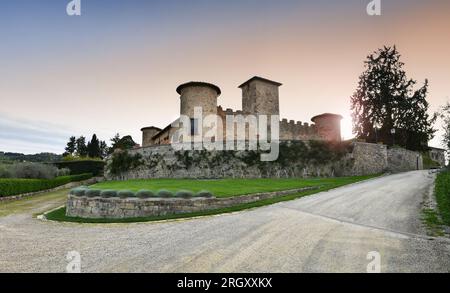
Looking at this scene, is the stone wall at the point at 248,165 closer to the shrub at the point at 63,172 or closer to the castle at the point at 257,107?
the castle at the point at 257,107

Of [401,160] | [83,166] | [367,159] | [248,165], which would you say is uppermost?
[367,159]

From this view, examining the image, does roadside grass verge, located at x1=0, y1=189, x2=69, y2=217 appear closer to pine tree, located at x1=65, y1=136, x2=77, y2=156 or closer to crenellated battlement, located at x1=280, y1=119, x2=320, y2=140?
crenellated battlement, located at x1=280, y1=119, x2=320, y2=140

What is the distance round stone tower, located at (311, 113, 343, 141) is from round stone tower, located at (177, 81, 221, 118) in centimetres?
1651

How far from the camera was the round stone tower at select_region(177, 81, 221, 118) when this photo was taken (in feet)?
117

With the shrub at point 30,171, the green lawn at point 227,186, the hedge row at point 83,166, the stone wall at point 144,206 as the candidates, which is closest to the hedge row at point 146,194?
the stone wall at point 144,206

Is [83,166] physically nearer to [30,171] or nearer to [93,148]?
[30,171]

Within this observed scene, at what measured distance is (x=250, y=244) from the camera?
294 inches

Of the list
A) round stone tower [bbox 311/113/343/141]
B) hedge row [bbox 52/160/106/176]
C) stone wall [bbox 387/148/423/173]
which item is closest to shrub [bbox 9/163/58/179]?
hedge row [bbox 52/160/106/176]

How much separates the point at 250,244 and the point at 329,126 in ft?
122

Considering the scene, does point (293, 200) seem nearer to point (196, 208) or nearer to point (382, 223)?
point (196, 208)

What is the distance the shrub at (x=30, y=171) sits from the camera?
3258 cm

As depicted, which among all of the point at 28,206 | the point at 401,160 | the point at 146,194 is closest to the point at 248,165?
the point at 146,194

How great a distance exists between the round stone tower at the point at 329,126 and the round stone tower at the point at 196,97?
16515 mm
